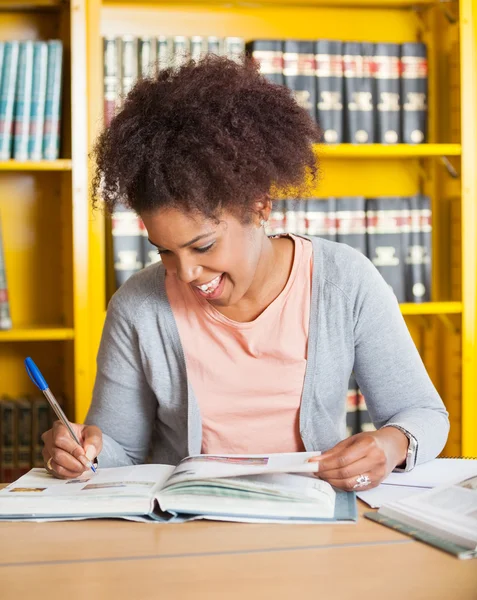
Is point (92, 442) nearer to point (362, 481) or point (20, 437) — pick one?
point (362, 481)

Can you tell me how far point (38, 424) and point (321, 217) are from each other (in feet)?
3.27

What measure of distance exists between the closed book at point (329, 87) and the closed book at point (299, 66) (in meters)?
0.02

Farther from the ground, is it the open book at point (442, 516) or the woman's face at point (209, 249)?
the woman's face at point (209, 249)

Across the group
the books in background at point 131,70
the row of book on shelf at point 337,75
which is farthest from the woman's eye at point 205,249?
the row of book on shelf at point 337,75

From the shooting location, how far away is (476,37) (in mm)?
2281

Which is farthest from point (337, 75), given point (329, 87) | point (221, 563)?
point (221, 563)

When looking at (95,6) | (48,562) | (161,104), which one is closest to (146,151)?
A: (161,104)

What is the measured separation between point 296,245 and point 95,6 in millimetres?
1053

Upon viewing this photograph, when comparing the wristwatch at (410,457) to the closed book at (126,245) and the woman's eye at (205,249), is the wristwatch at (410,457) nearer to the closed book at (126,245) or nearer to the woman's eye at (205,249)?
the woman's eye at (205,249)

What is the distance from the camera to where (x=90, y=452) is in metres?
1.20

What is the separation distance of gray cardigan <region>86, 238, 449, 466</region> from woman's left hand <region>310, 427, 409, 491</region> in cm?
22

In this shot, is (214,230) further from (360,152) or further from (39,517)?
(360,152)

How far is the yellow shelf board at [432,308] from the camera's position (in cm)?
228

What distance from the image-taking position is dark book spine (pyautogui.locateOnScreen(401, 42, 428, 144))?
231 centimetres
